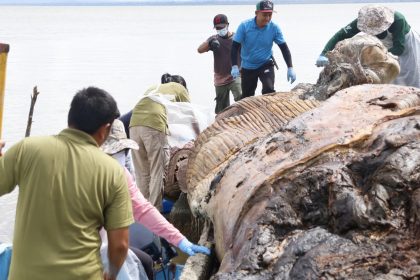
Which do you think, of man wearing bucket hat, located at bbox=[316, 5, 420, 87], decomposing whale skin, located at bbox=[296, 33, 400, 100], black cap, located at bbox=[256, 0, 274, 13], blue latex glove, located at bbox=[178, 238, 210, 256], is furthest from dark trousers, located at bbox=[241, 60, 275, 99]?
blue latex glove, located at bbox=[178, 238, 210, 256]

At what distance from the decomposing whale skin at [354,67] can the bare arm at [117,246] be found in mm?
2352

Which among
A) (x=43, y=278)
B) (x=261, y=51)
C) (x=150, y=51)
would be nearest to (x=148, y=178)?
(x=261, y=51)

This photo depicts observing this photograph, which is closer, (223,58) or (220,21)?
(220,21)

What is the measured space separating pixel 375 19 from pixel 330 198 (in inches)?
145

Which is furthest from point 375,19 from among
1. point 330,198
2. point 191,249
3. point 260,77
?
point 330,198

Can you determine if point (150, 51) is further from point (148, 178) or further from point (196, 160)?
point (196, 160)

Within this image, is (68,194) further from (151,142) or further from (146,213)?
(151,142)

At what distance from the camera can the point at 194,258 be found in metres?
3.09

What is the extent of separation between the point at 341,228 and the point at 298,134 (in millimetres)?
704

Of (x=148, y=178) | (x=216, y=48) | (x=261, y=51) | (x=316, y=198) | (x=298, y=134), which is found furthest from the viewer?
(x=216, y=48)

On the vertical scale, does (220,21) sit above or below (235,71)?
above

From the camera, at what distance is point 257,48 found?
271 inches

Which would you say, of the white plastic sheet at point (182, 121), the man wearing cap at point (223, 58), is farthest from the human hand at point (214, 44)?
the white plastic sheet at point (182, 121)

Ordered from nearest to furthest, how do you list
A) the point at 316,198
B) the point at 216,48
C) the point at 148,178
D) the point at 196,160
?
1. the point at 316,198
2. the point at 196,160
3. the point at 148,178
4. the point at 216,48
